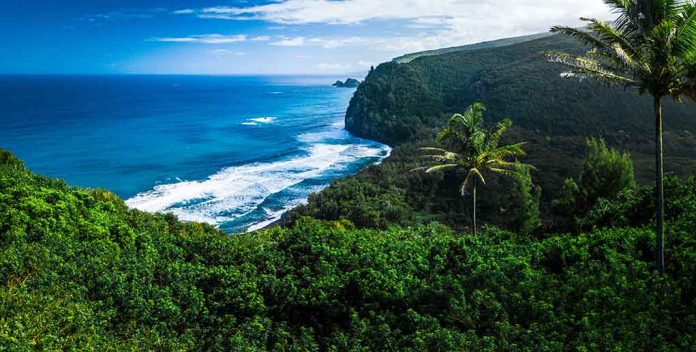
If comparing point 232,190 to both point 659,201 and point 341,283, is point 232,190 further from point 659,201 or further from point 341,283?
point 659,201

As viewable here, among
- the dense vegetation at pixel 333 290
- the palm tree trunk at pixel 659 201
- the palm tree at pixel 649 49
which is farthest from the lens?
the palm tree trunk at pixel 659 201

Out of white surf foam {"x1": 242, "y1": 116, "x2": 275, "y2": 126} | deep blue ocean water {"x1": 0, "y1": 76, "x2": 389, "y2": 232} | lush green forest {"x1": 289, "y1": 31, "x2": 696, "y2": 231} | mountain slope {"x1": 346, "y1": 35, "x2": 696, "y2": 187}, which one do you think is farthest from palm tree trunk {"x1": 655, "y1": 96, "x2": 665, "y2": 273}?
white surf foam {"x1": 242, "y1": 116, "x2": 275, "y2": 126}

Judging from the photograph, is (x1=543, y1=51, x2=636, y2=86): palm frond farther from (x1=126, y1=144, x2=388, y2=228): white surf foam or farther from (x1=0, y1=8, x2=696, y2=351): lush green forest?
(x1=126, y1=144, x2=388, y2=228): white surf foam

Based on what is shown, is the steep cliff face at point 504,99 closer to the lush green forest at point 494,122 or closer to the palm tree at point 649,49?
the lush green forest at point 494,122

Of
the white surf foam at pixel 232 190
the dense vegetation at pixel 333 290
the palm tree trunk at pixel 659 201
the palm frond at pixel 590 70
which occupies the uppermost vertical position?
the palm frond at pixel 590 70

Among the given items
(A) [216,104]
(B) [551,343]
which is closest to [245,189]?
(B) [551,343]

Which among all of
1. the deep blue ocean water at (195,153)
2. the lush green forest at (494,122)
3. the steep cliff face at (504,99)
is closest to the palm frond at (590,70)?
the lush green forest at (494,122)
